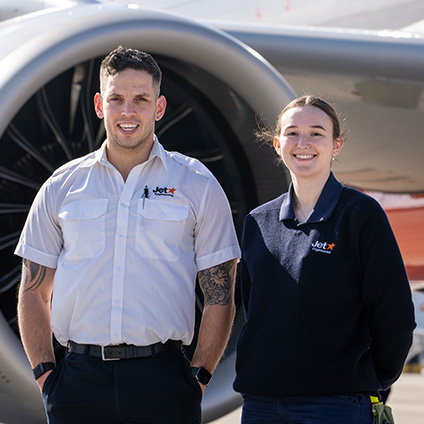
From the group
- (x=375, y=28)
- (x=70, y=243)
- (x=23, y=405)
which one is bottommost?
(x=23, y=405)

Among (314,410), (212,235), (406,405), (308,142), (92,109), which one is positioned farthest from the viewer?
(406,405)

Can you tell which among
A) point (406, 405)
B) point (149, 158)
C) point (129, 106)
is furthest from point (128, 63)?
point (406, 405)

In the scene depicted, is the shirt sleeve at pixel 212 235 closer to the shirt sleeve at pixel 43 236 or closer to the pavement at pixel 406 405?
the shirt sleeve at pixel 43 236

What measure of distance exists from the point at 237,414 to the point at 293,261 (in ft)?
13.4

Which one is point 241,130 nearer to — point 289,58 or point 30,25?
point 30,25

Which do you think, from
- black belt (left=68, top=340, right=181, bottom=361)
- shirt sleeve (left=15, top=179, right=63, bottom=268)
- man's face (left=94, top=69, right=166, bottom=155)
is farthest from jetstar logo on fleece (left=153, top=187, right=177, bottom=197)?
black belt (left=68, top=340, right=181, bottom=361)

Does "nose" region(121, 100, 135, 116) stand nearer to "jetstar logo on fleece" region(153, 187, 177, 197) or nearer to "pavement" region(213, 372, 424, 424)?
"jetstar logo on fleece" region(153, 187, 177, 197)

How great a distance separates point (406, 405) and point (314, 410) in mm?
4997

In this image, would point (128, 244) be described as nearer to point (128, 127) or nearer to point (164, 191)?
point (164, 191)

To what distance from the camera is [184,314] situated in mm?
2041

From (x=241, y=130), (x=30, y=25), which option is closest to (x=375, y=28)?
(x=241, y=130)

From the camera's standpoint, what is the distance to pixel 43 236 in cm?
208

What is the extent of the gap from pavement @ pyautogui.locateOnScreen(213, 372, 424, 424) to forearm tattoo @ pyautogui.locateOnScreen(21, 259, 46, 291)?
2.27 m

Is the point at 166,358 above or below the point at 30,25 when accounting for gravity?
below
